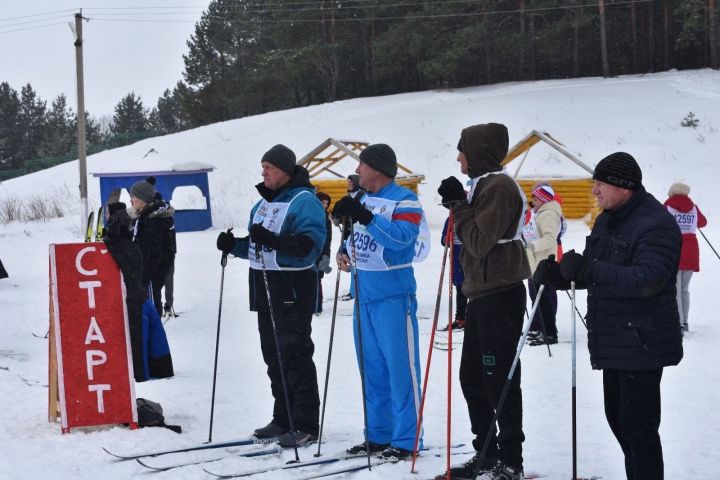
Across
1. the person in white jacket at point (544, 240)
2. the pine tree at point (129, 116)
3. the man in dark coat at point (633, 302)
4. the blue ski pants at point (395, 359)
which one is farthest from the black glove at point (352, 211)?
the pine tree at point (129, 116)

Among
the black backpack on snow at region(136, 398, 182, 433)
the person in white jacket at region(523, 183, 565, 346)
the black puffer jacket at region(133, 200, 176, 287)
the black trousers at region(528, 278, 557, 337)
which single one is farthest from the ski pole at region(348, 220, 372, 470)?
the black trousers at region(528, 278, 557, 337)

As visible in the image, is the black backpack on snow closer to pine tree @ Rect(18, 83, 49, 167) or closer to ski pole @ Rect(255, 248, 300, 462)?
ski pole @ Rect(255, 248, 300, 462)

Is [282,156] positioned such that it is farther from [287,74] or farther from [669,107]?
[287,74]

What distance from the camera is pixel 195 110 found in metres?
55.2

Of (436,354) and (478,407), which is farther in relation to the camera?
(436,354)

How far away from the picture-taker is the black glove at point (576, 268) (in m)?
4.00

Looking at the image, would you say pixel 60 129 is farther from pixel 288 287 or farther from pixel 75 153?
pixel 288 287

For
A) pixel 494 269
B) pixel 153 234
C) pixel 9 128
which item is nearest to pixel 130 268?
pixel 494 269

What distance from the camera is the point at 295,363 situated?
5.67 metres

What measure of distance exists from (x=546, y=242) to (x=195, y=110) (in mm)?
48726

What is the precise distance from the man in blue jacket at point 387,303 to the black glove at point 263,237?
0.47 m

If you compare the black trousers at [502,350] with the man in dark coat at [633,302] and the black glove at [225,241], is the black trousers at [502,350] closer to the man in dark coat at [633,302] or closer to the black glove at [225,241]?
the man in dark coat at [633,302]

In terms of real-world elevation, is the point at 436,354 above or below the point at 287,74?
below

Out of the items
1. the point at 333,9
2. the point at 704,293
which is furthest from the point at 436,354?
the point at 333,9
